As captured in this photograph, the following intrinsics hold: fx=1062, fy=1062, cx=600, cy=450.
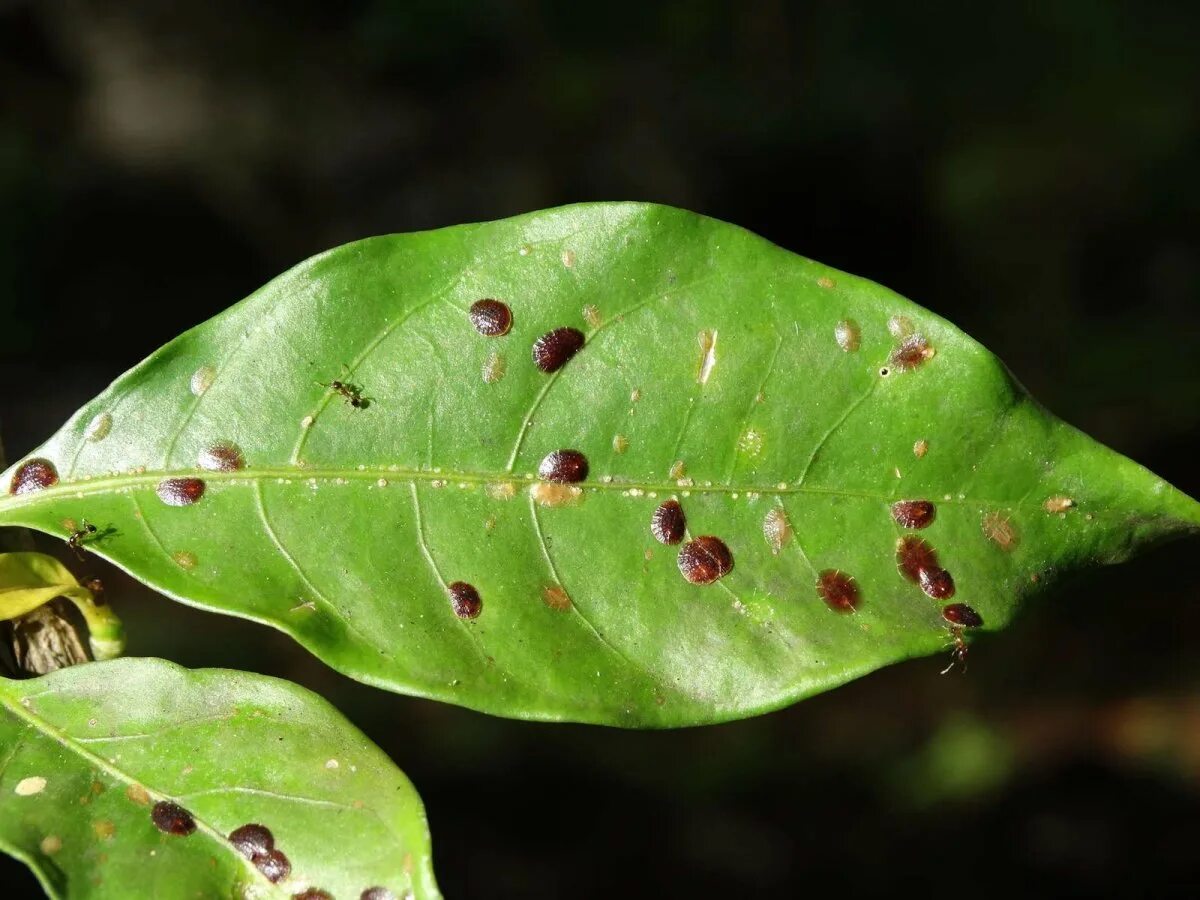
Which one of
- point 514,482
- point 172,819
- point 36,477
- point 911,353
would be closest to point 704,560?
point 514,482

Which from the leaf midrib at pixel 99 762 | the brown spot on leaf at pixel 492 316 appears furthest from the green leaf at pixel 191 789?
the brown spot on leaf at pixel 492 316

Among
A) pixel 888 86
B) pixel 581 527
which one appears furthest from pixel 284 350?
pixel 888 86

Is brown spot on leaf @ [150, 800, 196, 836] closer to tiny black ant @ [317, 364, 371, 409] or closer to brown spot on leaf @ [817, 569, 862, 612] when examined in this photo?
tiny black ant @ [317, 364, 371, 409]

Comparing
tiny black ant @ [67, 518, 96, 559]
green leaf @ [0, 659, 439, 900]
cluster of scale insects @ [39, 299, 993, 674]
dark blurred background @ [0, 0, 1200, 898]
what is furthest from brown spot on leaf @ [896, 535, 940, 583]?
dark blurred background @ [0, 0, 1200, 898]

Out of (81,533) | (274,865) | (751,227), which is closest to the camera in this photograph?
(274,865)

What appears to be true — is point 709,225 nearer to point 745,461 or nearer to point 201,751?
point 745,461

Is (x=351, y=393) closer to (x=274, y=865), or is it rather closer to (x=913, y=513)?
(x=274, y=865)

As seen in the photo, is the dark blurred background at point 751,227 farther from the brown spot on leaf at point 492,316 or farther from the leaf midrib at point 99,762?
the brown spot on leaf at point 492,316
